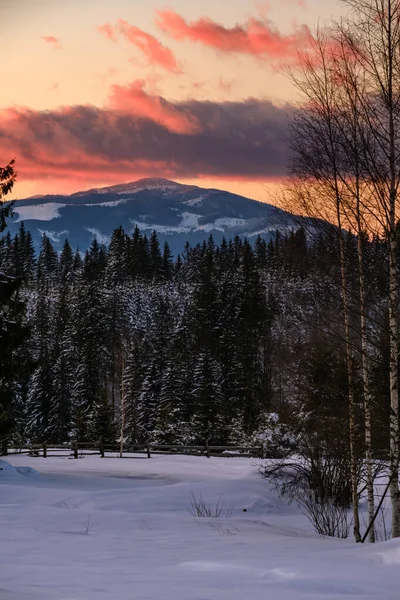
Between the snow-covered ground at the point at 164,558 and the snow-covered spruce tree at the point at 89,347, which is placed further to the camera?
the snow-covered spruce tree at the point at 89,347

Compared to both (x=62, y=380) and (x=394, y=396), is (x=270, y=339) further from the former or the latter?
(x=394, y=396)

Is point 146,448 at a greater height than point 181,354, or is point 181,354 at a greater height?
point 181,354

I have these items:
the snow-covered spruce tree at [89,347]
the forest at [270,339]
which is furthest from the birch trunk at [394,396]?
the snow-covered spruce tree at [89,347]

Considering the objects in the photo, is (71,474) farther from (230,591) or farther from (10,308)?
(230,591)

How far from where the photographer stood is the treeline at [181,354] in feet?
70.3

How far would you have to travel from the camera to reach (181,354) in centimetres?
8288

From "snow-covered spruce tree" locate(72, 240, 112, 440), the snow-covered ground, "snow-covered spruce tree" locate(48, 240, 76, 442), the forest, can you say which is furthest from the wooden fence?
"snow-covered spruce tree" locate(48, 240, 76, 442)

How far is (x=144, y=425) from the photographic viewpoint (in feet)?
225

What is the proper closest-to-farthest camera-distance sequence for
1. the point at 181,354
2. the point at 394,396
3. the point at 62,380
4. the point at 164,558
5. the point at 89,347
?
the point at 164,558 → the point at 394,396 → the point at 62,380 → the point at 89,347 → the point at 181,354

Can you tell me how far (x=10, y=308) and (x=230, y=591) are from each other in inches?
750

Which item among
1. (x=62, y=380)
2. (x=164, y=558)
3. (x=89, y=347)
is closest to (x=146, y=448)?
(x=164, y=558)

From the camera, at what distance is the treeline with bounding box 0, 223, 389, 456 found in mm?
21422

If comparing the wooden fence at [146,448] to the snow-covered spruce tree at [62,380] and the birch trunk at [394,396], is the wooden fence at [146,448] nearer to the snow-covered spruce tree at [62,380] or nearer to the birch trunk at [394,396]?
the birch trunk at [394,396]

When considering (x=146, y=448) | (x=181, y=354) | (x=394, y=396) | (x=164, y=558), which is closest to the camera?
(x=164, y=558)
